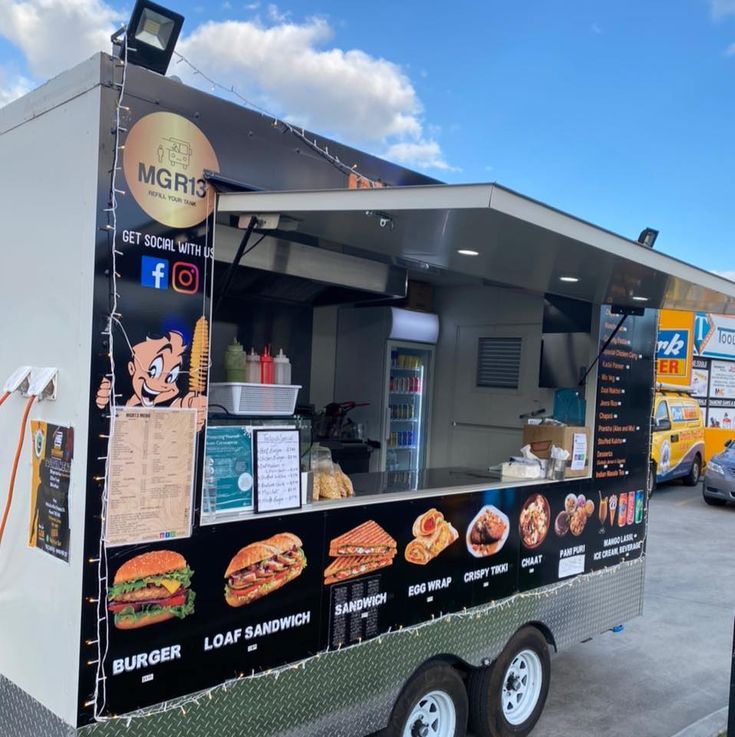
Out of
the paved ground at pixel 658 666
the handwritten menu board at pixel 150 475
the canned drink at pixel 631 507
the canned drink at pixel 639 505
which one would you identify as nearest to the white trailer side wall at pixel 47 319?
the handwritten menu board at pixel 150 475

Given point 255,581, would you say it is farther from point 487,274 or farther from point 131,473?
point 487,274

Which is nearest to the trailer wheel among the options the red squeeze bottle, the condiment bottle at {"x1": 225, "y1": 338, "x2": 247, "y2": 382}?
the red squeeze bottle

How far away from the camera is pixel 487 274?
4062mm

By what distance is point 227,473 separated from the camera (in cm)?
272

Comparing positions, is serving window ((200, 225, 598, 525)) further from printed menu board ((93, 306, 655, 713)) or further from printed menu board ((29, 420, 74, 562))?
printed menu board ((29, 420, 74, 562))

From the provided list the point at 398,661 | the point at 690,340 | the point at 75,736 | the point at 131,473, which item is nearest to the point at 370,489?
the point at 398,661

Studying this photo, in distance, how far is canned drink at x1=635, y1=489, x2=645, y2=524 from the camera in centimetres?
505

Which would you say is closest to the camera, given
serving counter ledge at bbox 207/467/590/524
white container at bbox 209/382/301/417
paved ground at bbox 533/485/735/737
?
serving counter ledge at bbox 207/467/590/524

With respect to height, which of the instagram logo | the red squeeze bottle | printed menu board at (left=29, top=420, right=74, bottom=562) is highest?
the instagram logo

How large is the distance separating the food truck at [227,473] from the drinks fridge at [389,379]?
1.45 meters

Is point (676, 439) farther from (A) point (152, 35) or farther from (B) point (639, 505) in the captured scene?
(A) point (152, 35)

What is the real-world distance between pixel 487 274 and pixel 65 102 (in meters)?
2.42

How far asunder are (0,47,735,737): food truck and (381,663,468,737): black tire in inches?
0.5

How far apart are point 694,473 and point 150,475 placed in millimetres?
14533
